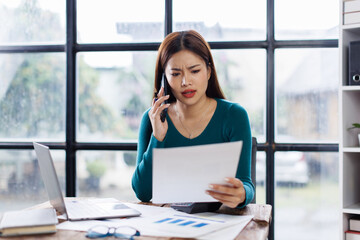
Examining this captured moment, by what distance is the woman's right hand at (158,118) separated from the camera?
1.76 metres

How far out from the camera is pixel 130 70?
2895 millimetres

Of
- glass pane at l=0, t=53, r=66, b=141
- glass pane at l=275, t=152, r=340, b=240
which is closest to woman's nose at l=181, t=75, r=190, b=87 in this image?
glass pane at l=275, t=152, r=340, b=240

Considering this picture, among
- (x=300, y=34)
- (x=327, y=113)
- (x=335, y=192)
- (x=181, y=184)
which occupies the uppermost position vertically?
(x=300, y=34)

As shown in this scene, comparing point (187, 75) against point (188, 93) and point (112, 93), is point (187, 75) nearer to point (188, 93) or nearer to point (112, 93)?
point (188, 93)

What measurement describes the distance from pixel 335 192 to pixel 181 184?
1.79 m

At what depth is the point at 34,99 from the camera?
9.57ft

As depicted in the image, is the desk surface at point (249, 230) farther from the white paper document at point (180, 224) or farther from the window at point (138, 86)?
the window at point (138, 86)

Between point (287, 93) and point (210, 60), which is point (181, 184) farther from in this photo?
point (287, 93)

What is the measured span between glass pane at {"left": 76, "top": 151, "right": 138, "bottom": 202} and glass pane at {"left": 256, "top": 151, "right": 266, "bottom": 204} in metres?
0.85

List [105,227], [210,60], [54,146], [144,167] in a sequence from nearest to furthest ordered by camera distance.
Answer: [105,227] → [144,167] → [210,60] → [54,146]

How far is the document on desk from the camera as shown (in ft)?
3.92

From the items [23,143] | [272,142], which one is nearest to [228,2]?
[272,142]

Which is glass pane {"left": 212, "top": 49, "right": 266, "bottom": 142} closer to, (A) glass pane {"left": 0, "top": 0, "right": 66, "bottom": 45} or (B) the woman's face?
(B) the woman's face

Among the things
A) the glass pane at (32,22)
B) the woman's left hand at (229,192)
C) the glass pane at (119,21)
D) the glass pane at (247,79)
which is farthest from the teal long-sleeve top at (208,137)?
the glass pane at (32,22)
